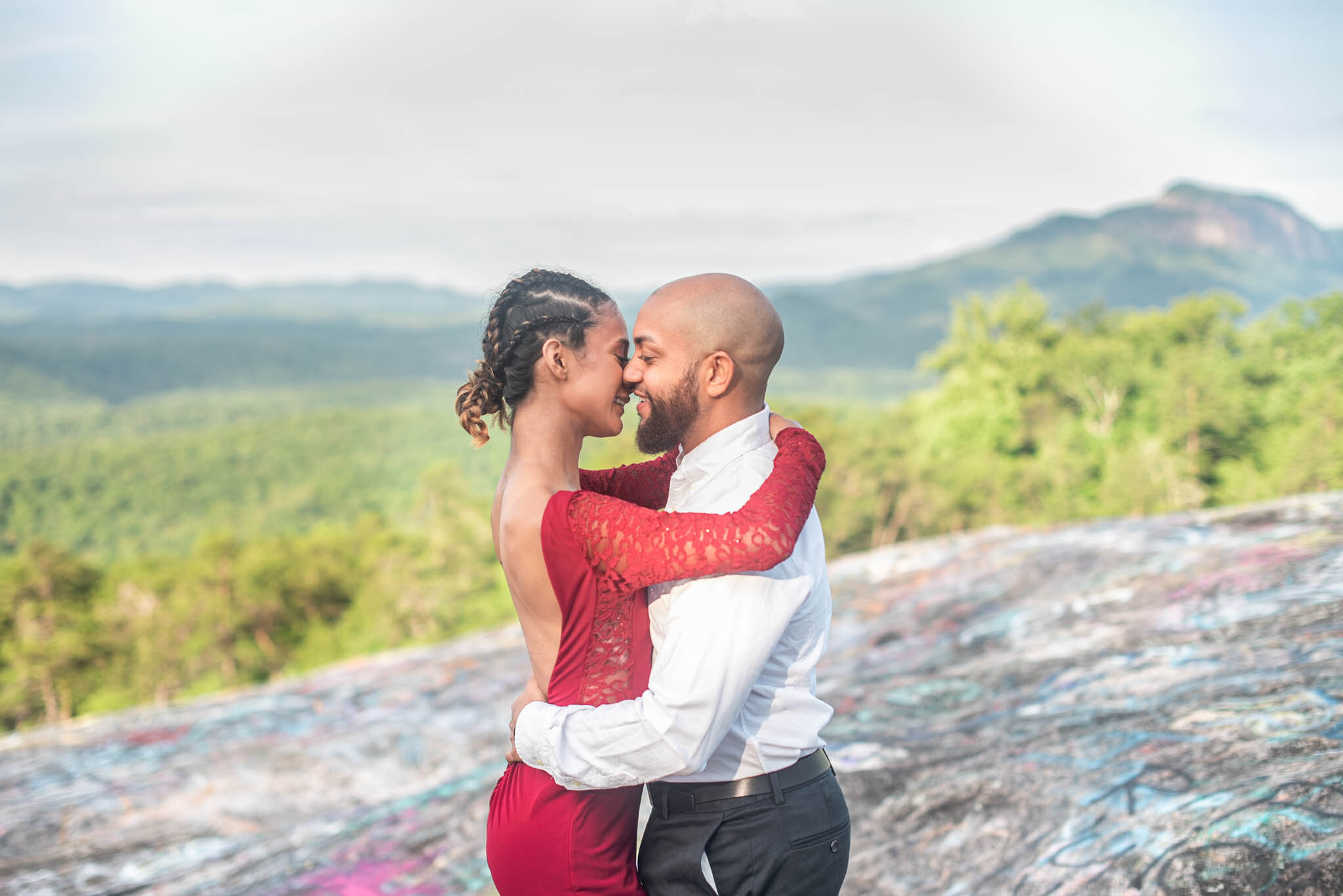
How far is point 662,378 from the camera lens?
2.09 m

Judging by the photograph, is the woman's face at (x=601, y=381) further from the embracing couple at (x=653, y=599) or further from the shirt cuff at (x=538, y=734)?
the shirt cuff at (x=538, y=734)

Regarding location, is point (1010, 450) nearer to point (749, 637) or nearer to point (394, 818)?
point (394, 818)

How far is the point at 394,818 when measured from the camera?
5816 mm

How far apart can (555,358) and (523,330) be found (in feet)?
0.34

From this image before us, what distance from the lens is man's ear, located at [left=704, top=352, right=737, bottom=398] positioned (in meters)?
2.05

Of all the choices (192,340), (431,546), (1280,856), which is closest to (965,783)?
(1280,856)

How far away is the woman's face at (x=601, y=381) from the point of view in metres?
2.19

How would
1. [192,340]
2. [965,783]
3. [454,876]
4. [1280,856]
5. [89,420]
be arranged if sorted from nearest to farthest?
[1280,856], [965,783], [454,876], [89,420], [192,340]

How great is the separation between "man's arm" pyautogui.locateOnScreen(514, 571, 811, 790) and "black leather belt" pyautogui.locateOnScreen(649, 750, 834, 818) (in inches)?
9.3

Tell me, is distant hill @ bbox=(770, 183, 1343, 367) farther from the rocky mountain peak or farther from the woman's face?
the woman's face

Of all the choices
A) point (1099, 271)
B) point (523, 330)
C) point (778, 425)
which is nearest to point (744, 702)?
point (778, 425)

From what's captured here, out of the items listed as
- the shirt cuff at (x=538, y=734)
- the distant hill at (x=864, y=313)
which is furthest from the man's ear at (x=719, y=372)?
the distant hill at (x=864, y=313)

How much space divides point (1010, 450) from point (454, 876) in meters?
33.8

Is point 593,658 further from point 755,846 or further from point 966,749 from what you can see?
point 966,749
